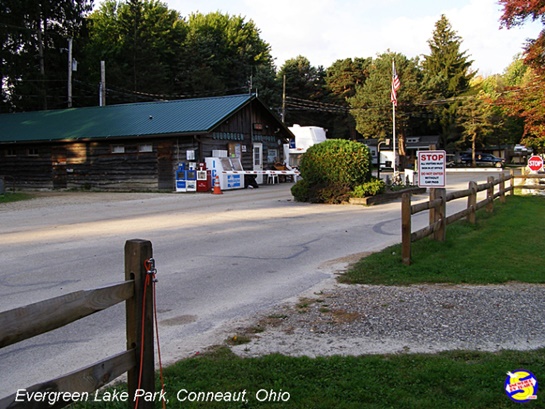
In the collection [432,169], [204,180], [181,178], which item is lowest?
[204,180]

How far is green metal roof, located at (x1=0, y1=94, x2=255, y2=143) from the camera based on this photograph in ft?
98.3

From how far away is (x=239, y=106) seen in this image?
3170cm

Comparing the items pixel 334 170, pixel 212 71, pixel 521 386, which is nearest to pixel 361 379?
pixel 521 386

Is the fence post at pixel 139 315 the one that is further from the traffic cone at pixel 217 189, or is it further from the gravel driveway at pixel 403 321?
the traffic cone at pixel 217 189

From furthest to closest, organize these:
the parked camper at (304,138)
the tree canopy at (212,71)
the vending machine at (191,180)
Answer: the parked camper at (304,138) < the tree canopy at (212,71) < the vending machine at (191,180)

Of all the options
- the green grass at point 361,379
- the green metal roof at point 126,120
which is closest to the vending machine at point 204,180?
the green metal roof at point 126,120

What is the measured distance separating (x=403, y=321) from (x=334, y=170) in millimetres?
14369

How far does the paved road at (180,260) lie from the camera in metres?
5.45

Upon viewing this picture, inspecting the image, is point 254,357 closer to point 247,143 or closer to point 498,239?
point 498,239

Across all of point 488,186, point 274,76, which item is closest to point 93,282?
point 488,186

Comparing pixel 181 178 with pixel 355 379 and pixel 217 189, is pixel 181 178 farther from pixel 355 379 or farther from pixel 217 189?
pixel 355 379

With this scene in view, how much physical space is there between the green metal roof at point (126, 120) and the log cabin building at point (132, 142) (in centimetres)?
6

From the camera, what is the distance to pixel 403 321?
5953 mm

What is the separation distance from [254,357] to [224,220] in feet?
35.1
